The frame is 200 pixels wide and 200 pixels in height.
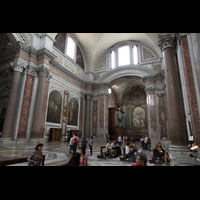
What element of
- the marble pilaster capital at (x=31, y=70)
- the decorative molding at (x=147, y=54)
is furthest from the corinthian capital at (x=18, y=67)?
the decorative molding at (x=147, y=54)

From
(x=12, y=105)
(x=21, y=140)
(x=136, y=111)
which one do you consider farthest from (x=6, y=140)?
(x=136, y=111)

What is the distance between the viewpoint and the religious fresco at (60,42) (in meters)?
14.5

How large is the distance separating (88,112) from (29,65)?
361 inches

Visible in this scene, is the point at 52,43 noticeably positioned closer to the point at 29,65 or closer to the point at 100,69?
the point at 29,65

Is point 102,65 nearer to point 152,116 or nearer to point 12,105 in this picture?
point 152,116

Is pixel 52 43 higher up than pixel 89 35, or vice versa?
pixel 89 35

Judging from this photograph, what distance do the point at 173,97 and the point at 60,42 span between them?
507 inches

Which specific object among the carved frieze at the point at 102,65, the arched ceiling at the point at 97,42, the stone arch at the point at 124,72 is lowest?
the stone arch at the point at 124,72

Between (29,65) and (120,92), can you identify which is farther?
(120,92)

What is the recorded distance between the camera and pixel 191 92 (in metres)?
5.75

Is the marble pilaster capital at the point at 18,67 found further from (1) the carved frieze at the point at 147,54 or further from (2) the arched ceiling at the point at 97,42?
(1) the carved frieze at the point at 147,54
